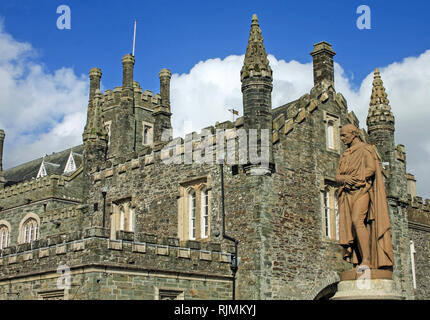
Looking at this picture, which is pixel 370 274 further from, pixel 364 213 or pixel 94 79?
pixel 94 79

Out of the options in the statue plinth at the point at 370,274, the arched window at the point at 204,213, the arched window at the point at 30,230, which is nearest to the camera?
the statue plinth at the point at 370,274

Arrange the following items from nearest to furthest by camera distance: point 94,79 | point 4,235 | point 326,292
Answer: point 326,292 → point 4,235 → point 94,79

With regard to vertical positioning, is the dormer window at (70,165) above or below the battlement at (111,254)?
above

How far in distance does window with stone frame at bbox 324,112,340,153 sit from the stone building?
0.05 meters

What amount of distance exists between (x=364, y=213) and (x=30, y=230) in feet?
95.2

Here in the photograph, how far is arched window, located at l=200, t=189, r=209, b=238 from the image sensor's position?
80.6 feet

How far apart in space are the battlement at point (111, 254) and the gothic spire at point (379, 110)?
9.71 metres

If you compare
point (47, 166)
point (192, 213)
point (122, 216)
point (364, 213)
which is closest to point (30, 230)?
point (122, 216)

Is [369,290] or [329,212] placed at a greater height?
[329,212]

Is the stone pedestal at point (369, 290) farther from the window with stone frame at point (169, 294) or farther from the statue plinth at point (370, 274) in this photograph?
the window with stone frame at point (169, 294)

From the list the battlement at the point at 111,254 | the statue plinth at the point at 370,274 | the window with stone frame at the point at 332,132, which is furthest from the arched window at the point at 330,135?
the statue plinth at the point at 370,274

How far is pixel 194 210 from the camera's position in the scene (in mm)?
25219

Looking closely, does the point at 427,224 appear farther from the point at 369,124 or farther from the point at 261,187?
the point at 261,187

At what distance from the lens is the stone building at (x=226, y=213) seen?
2033 cm
